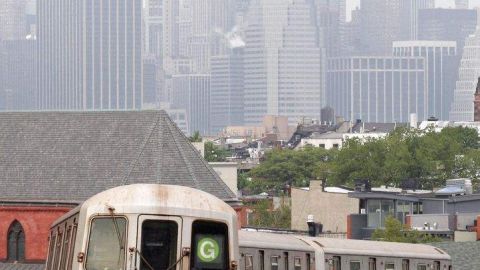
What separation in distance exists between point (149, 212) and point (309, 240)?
56.0 feet

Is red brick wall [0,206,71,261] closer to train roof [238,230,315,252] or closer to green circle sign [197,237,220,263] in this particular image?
train roof [238,230,315,252]

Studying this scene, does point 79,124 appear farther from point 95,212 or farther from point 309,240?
point 95,212

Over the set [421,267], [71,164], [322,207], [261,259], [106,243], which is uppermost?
[106,243]

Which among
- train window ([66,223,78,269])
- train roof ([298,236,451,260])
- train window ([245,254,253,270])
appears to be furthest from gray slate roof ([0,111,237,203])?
train window ([66,223,78,269])

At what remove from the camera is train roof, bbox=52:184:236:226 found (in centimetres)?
3173

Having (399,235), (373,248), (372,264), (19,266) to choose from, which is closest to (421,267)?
(373,248)

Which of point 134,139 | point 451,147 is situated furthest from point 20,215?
point 451,147

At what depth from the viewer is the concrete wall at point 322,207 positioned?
339ft

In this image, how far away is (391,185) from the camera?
144m

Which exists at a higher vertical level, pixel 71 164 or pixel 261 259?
pixel 71 164

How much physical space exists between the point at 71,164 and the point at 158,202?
52.0 metres

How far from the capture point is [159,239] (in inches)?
1249

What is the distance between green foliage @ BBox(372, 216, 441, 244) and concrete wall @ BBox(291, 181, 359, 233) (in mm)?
16069

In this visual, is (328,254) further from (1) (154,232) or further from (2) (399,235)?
(2) (399,235)
